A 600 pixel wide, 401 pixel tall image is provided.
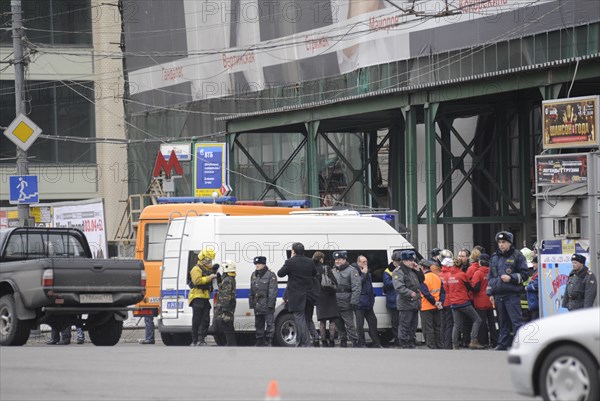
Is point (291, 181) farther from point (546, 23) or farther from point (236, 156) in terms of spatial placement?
point (546, 23)

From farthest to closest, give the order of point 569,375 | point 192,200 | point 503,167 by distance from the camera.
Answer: point 503,167 < point 192,200 < point 569,375

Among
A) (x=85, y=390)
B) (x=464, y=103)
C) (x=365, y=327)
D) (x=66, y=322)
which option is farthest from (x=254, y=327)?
(x=464, y=103)

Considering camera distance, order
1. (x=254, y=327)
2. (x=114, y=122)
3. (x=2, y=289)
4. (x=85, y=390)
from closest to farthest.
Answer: (x=85, y=390) → (x=2, y=289) → (x=254, y=327) → (x=114, y=122)

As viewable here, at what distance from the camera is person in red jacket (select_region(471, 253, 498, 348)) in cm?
2217

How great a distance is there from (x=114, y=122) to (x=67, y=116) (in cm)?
230

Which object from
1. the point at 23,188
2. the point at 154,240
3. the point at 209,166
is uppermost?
the point at 209,166

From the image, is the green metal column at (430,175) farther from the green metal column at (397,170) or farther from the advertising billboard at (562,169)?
the advertising billboard at (562,169)

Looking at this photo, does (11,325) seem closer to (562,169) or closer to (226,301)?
(226,301)

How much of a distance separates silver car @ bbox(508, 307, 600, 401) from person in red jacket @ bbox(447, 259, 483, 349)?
11.3 m

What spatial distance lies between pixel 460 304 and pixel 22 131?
11.3 meters

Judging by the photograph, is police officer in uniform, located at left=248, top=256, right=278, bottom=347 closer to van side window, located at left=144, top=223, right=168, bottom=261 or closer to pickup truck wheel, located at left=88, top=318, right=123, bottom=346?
pickup truck wheel, located at left=88, top=318, right=123, bottom=346

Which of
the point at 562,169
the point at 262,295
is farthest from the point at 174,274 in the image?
the point at 562,169

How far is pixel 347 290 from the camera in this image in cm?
2202

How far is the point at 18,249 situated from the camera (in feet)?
66.1
